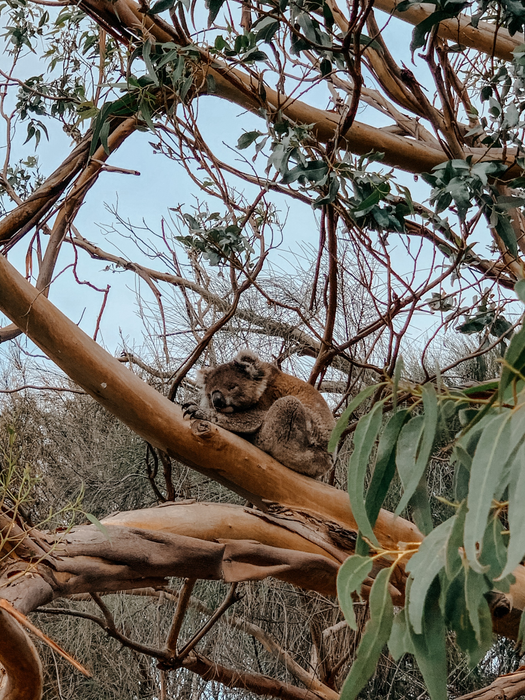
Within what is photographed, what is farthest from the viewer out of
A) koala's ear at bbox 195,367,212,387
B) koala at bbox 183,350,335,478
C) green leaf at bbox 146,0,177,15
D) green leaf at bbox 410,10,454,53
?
koala's ear at bbox 195,367,212,387

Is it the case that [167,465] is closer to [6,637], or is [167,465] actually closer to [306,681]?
[306,681]

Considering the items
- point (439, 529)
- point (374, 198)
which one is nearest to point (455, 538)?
point (439, 529)

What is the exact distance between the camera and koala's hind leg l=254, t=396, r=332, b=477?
9.59 feet

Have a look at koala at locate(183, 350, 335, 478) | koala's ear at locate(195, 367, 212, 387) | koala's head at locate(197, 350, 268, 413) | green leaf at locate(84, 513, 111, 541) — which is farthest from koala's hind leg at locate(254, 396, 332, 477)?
green leaf at locate(84, 513, 111, 541)

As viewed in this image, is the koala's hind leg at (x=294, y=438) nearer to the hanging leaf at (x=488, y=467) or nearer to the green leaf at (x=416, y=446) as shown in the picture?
the green leaf at (x=416, y=446)

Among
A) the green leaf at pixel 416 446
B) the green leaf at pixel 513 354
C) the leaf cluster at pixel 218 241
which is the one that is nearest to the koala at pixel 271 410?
the leaf cluster at pixel 218 241

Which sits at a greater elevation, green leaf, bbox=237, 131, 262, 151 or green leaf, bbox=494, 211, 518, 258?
green leaf, bbox=237, 131, 262, 151

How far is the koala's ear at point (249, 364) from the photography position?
3236 millimetres

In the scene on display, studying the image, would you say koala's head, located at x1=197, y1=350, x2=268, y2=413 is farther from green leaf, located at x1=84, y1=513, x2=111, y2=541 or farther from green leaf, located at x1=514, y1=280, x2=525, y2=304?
green leaf, located at x1=514, y1=280, x2=525, y2=304

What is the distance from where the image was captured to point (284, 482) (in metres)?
2.51

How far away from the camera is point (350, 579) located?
1111 mm

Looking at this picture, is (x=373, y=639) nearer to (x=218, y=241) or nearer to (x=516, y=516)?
(x=516, y=516)

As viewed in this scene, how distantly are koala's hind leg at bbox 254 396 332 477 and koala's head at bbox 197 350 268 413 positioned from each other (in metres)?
0.17

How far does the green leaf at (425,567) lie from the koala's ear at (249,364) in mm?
2190
